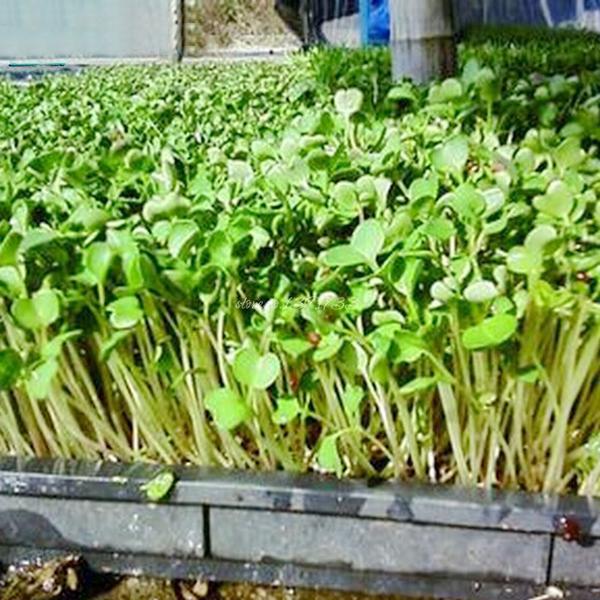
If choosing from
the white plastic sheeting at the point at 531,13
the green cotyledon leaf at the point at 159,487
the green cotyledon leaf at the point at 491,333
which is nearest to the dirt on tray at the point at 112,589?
the green cotyledon leaf at the point at 159,487

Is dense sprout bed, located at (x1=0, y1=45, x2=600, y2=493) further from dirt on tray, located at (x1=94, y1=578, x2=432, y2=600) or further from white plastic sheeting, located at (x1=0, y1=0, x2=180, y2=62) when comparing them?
white plastic sheeting, located at (x1=0, y1=0, x2=180, y2=62)

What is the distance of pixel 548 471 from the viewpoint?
1.71 metres

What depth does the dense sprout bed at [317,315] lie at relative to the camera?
1.59m

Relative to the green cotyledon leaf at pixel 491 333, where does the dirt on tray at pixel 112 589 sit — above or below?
below

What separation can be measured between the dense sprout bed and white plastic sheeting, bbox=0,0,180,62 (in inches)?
416

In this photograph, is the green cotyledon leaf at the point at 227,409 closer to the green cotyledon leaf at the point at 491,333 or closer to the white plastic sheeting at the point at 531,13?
the green cotyledon leaf at the point at 491,333

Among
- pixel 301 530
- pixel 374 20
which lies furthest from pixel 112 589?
pixel 374 20

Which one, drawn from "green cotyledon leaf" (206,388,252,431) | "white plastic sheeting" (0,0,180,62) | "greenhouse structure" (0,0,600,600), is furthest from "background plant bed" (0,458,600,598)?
"white plastic sheeting" (0,0,180,62)

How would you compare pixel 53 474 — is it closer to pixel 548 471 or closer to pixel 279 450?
pixel 279 450

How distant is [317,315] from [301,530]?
400mm

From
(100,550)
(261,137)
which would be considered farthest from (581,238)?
(261,137)

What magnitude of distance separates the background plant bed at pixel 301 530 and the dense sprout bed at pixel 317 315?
2.9 inches

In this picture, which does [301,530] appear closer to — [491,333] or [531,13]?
[491,333]

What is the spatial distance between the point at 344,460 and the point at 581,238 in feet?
1.86
